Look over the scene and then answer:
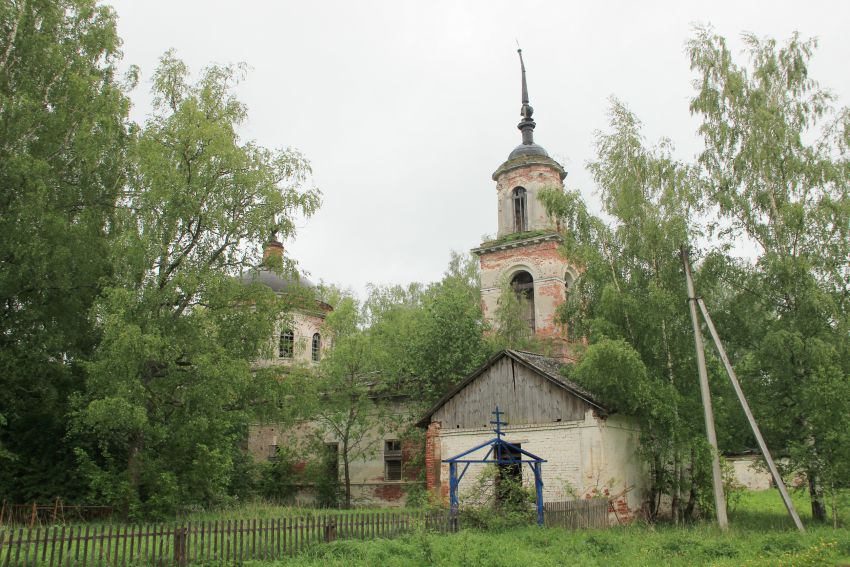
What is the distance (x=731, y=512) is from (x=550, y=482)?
5.61 metres

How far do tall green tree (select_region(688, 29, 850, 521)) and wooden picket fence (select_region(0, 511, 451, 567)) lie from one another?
9.47 meters

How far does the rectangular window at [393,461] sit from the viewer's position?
26.4m

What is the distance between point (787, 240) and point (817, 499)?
671 cm

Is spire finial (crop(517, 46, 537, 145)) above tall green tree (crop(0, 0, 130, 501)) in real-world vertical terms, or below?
above

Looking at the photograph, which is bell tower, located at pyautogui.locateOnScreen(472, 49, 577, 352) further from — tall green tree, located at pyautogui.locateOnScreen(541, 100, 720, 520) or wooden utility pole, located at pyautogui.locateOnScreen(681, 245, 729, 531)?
wooden utility pole, located at pyautogui.locateOnScreen(681, 245, 729, 531)

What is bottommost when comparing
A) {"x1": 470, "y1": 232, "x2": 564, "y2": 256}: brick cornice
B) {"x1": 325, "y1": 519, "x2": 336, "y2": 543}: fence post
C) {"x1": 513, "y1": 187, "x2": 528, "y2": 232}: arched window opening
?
{"x1": 325, "y1": 519, "x2": 336, "y2": 543}: fence post

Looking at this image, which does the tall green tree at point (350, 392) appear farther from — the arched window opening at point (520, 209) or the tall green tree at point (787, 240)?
the tall green tree at point (787, 240)

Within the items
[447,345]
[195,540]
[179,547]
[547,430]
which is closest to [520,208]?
[447,345]

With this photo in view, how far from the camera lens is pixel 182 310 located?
60.7 ft

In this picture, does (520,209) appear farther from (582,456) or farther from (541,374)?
(582,456)

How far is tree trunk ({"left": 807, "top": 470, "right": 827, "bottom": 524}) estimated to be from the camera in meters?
17.2

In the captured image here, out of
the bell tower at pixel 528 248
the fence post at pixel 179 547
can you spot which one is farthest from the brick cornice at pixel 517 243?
the fence post at pixel 179 547

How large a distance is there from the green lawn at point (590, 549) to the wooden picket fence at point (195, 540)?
0.71 metres

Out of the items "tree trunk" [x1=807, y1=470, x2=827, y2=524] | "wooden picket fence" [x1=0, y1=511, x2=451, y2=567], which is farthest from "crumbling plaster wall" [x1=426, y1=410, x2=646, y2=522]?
"wooden picket fence" [x1=0, y1=511, x2=451, y2=567]
